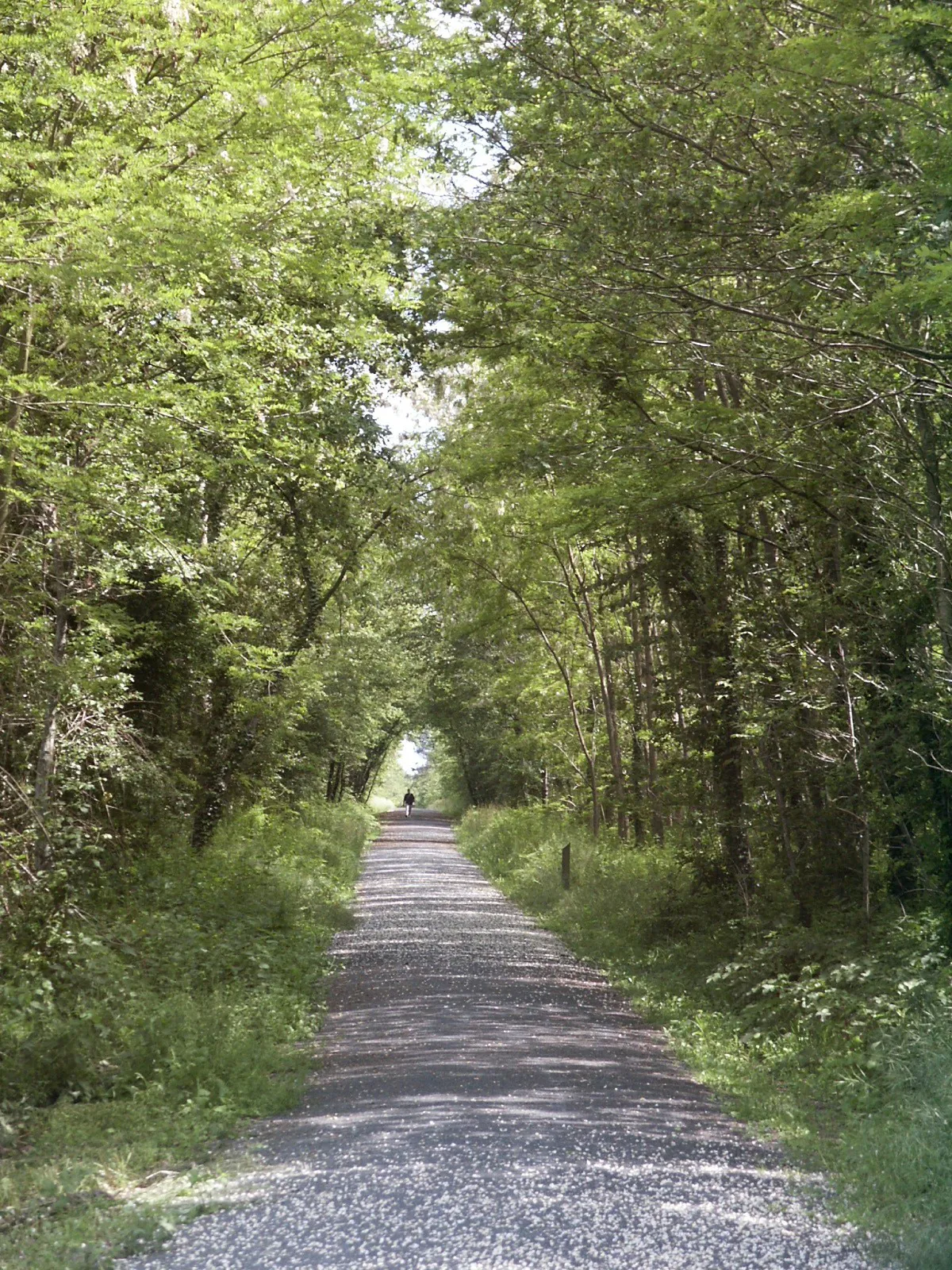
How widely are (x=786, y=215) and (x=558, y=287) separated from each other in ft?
5.87

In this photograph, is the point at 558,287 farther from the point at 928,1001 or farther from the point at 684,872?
the point at 684,872

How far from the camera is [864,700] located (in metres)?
11.0

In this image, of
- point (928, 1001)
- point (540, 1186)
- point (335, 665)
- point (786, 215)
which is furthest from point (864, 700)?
point (335, 665)

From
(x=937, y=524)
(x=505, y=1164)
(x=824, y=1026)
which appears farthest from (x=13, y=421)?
(x=824, y=1026)

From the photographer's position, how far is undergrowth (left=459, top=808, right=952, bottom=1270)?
6.13 meters

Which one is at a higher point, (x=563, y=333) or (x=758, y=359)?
(x=563, y=333)

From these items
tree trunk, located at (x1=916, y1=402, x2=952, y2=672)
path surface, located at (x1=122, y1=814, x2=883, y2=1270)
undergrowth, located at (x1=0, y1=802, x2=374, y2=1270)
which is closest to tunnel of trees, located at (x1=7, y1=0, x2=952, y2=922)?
tree trunk, located at (x1=916, y1=402, x2=952, y2=672)

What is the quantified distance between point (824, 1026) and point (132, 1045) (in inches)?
210

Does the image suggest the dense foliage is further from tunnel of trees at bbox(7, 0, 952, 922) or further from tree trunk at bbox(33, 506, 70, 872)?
tree trunk at bbox(33, 506, 70, 872)

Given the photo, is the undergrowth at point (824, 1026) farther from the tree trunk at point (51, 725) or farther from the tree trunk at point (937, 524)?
the tree trunk at point (51, 725)

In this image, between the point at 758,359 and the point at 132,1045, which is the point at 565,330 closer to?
the point at 758,359

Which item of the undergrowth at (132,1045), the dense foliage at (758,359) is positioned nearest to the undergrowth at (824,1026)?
the dense foliage at (758,359)

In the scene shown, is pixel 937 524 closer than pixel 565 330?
Yes

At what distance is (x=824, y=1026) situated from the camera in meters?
9.44
